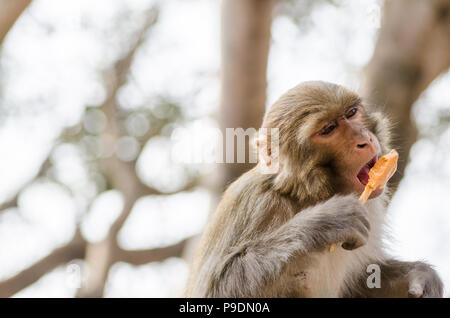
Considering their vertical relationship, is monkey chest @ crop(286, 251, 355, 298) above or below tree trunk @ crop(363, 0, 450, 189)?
below

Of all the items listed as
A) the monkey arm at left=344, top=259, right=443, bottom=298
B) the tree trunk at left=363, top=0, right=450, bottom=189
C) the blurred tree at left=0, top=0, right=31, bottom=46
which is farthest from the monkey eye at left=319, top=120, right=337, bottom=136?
the blurred tree at left=0, top=0, right=31, bottom=46

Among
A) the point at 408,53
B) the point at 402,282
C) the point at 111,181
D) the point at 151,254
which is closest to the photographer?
the point at 402,282

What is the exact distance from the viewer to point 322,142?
2518 millimetres

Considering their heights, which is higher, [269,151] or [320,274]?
[269,151]

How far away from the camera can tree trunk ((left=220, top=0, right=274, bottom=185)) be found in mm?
3842

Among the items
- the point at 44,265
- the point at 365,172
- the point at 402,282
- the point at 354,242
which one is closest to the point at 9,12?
the point at 365,172

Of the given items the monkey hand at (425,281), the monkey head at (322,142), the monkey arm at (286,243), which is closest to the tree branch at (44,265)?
the monkey arm at (286,243)

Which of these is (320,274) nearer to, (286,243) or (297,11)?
(286,243)

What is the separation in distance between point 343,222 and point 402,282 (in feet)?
2.24

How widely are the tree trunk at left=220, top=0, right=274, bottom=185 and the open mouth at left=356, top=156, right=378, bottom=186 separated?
4.28 feet

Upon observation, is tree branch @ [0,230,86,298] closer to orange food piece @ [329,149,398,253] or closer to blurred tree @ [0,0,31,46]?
blurred tree @ [0,0,31,46]

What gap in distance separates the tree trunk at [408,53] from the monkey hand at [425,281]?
4.50 ft
